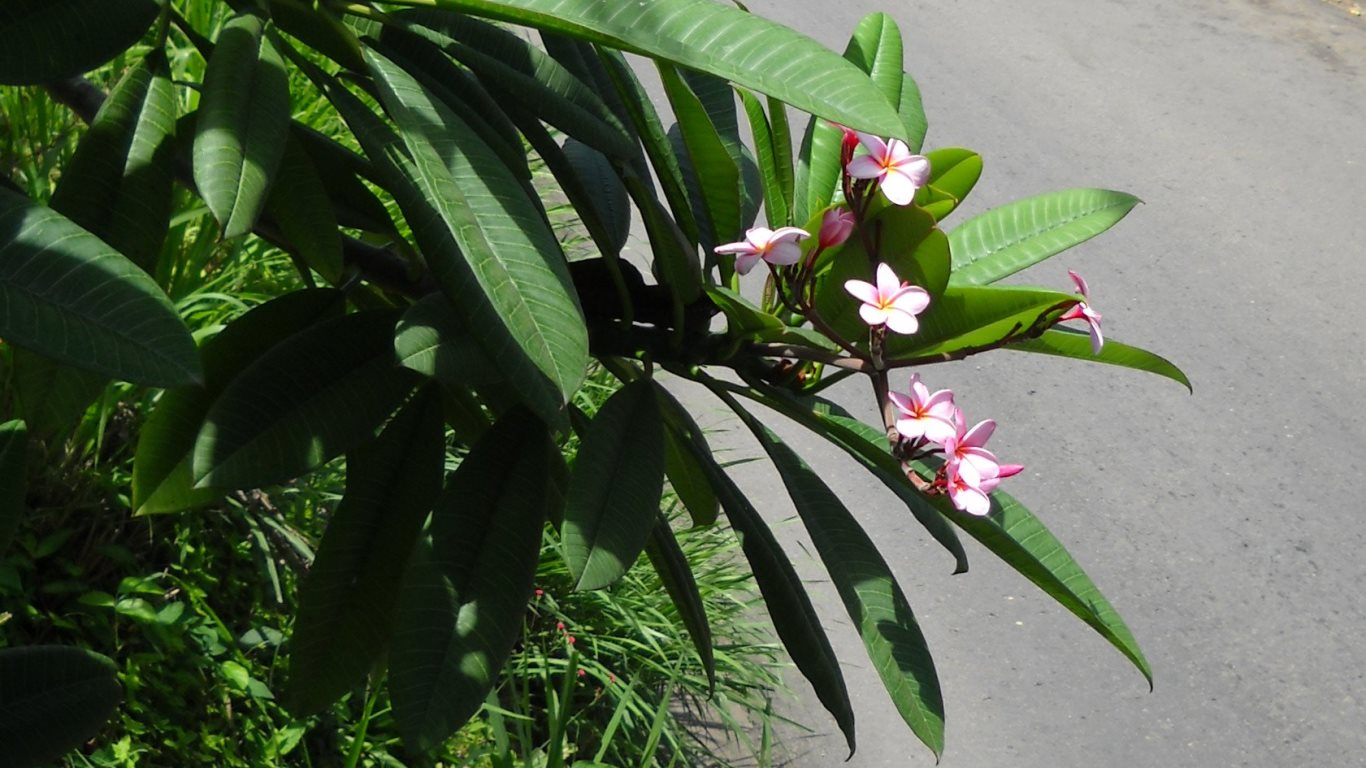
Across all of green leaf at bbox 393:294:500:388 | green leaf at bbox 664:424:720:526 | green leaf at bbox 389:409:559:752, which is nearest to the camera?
green leaf at bbox 393:294:500:388

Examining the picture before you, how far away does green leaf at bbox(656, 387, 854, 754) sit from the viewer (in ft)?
4.64

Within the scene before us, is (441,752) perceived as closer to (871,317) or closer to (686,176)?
(686,176)

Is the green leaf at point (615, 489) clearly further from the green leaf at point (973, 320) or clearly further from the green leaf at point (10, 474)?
the green leaf at point (10, 474)

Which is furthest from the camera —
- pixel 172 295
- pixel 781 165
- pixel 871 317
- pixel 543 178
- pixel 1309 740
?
pixel 543 178

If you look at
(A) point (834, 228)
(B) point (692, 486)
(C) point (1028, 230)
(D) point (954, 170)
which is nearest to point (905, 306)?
(A) point (834, 228)

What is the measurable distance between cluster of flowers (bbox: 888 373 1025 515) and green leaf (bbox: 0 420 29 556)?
789 millimetres

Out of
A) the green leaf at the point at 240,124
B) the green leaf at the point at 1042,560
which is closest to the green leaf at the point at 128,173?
the green leaf at the point at 240,124

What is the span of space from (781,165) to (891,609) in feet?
1.44

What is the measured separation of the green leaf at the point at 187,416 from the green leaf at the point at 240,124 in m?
0.31

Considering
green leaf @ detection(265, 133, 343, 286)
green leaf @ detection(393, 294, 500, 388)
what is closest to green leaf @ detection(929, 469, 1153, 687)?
green leaf @ detection(393, 294, 500, 388)

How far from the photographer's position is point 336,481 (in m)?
2.91

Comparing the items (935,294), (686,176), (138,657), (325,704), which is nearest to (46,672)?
(325,704)

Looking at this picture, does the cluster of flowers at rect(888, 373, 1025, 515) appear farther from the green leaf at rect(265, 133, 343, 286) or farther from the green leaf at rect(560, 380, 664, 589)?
the green leaf at rect(265, 133, 343, 286)

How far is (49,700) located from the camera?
54.3 inches
